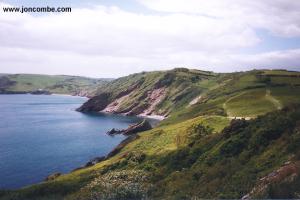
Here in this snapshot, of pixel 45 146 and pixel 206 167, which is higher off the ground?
pixel 206 167

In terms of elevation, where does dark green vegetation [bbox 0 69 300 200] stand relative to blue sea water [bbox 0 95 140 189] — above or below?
above

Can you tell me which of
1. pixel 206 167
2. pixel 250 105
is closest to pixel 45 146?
pixel 250 105

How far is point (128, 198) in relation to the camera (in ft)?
99.1

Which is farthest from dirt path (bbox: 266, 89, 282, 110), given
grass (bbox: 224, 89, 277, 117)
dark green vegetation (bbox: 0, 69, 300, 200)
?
dark green vegetation (bbox: 0, 69, 300, 200)

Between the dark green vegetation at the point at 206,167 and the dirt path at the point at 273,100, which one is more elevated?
the dirt path at the point at 273,100

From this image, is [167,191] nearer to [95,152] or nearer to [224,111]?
[224,111]

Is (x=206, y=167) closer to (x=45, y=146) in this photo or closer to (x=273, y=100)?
(x=273, y=100)

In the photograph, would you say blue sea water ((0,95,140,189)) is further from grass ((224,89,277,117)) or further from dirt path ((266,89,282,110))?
dirt path ((266,89,282,110))

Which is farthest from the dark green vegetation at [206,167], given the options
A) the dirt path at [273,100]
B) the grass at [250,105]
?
the dirt path at [273,100]

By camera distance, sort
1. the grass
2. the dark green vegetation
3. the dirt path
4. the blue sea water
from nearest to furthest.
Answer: the dark green vegetation
the blue sea water
the grass
the dirt path

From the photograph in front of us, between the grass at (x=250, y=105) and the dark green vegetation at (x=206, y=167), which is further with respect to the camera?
the grass at (x=250, y=105)

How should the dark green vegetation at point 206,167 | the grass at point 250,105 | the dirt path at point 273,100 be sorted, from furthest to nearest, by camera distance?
the dirt path at point 273,100 → the grass at point 250,105 → the dark green vegetation at point 206,167

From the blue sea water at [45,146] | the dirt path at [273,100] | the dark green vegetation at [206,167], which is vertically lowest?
the blue sea water at [45,146]

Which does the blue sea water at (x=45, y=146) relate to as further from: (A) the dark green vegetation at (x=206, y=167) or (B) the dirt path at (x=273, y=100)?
(B) the dirt path at (x=273, y=100)
